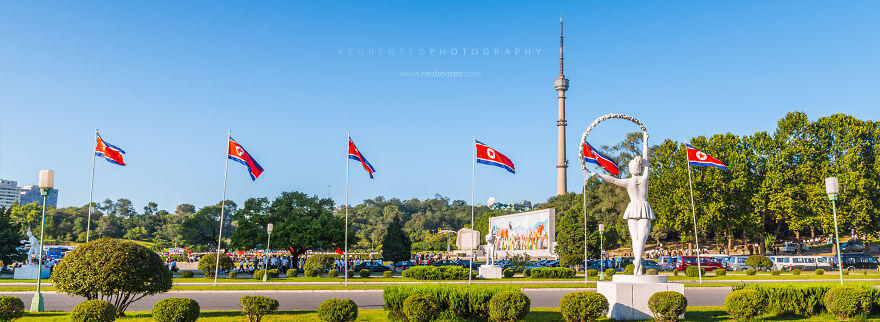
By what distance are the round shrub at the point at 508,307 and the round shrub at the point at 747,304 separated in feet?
17.4

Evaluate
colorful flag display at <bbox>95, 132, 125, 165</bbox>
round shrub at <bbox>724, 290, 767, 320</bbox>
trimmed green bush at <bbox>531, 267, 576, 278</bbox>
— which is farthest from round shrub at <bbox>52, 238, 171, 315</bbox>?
trimmed green bush at <bbox>531, 267, 576, 278</bbox>

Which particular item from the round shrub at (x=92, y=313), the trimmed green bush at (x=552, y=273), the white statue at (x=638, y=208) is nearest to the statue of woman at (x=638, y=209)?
the white statue at (x=638, y=208)

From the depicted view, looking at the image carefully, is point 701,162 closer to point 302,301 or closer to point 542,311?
A: point 542,311

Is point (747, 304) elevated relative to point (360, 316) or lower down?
elevated

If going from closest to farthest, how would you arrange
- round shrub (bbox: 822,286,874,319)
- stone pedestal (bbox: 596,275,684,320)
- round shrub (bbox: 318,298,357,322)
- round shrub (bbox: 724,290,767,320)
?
round shrub (bbox: 318,298,357,322) → round shrub (bbox: 724,290,767,320) → round shrub (bbox: 822,286,874,319) → stone pedestal (bbox: 596,275,684,320)

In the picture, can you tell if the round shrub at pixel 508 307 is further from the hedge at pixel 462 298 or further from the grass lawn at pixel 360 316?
the grass lawn at pixel 360 316

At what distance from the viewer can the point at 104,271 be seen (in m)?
15.2

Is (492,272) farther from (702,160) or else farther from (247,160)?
(247,160)

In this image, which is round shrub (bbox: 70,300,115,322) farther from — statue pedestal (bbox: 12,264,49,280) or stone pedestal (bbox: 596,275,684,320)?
statue pedestal (bbox: 12,264,49,280)

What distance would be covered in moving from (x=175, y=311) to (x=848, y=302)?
16280 millimetres

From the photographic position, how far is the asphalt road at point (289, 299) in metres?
20.2

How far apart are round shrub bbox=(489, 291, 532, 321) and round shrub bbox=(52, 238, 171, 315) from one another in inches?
362

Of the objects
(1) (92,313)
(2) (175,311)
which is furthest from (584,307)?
(1) (92,313)

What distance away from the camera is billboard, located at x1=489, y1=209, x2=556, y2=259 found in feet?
232
